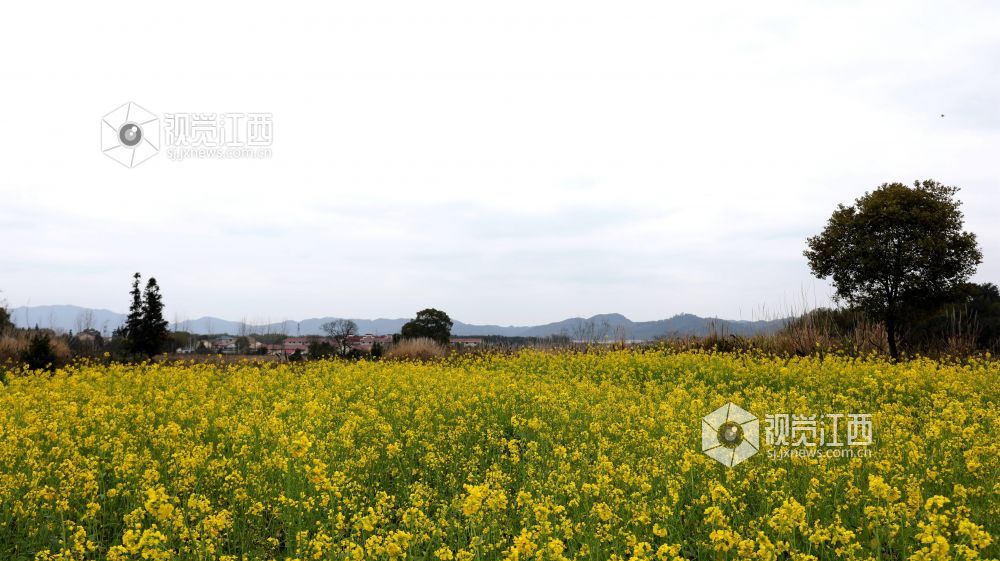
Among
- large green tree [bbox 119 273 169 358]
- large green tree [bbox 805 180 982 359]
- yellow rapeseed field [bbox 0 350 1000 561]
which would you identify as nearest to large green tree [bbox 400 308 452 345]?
large green tree [bbox 119 273 169 358]

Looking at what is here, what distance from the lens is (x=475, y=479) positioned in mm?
6258

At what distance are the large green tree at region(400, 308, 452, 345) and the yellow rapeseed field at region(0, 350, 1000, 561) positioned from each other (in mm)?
19793

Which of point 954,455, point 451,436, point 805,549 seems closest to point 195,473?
point 451,436

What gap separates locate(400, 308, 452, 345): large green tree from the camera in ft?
99.6

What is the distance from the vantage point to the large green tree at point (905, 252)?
16.5m

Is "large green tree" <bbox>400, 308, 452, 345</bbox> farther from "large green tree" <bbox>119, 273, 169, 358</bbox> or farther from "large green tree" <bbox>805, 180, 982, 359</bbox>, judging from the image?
"large green tree" <bbox>805, 180, 982, 359</bbox>

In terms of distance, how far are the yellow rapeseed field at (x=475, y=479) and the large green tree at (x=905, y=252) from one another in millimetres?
7292

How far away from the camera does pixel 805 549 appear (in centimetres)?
462

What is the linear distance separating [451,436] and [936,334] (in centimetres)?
2057

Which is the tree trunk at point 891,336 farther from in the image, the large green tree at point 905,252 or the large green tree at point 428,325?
the large green tree at point 428,325

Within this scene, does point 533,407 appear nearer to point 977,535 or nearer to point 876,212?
point 977,535

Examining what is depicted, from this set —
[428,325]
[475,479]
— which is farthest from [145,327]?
[475,479]

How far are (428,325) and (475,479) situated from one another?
24.8 m

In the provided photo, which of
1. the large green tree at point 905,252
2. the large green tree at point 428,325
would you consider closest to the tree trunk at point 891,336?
the large green tree at point 905,252
